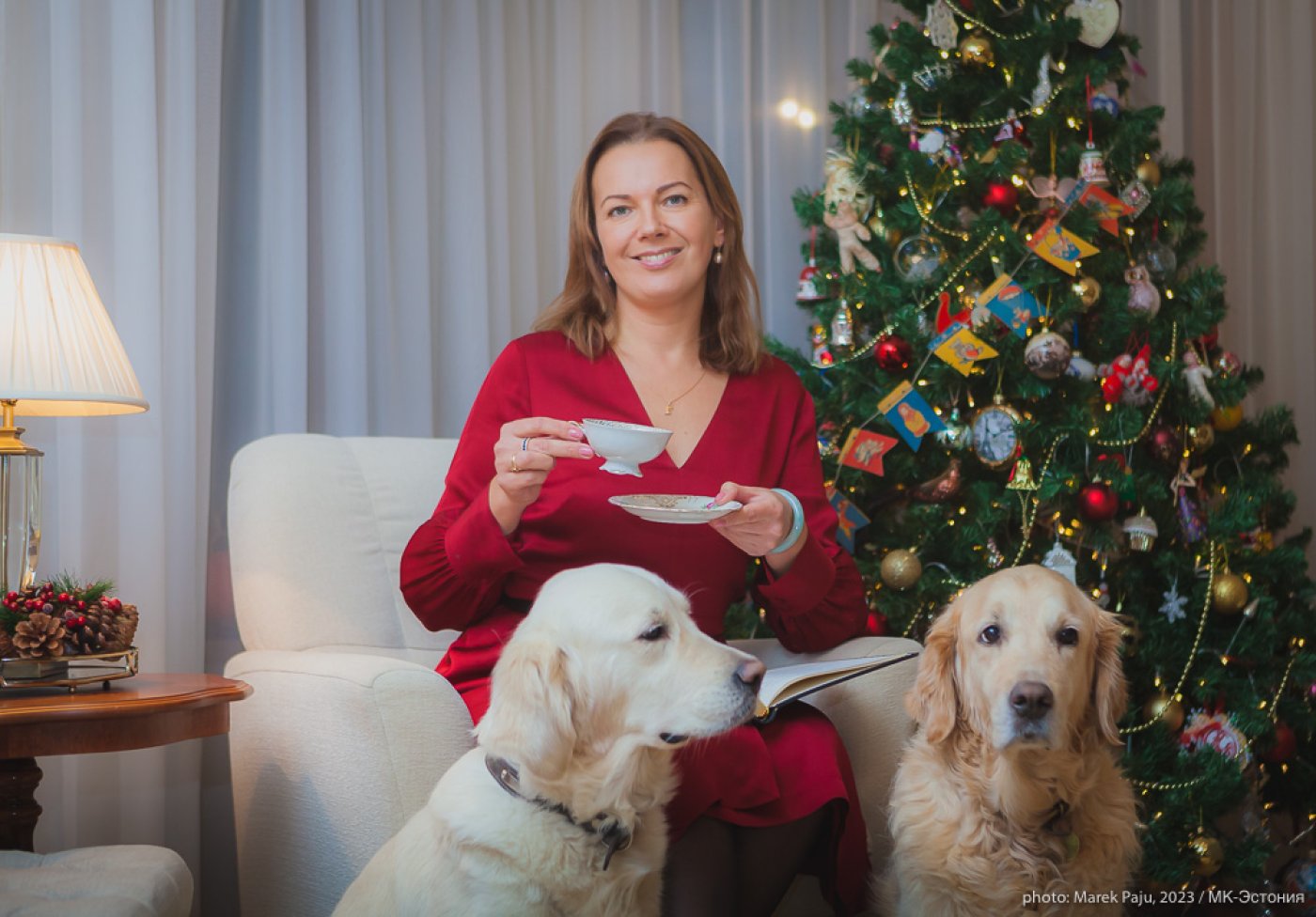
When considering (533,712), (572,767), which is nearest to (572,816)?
(572,767)

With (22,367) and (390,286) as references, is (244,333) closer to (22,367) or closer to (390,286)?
(390,286)

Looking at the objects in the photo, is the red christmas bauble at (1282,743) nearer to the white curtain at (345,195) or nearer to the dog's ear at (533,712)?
the white curtain at (345,195)

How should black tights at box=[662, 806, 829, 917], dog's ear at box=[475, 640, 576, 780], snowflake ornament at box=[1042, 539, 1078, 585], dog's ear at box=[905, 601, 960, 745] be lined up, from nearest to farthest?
dog's ear at box=[475, 640, 576, 780], black tights at box=[662, 806, 829, 917], dog's ear at box=[905, 601, 960, 745], snowflake ornament at box=[1042, 539, 1078, 585]

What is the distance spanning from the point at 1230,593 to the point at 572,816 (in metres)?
2.02

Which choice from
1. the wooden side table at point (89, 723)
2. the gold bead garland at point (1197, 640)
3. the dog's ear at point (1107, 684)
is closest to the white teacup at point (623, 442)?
the dog's ear at point (1107, 684)

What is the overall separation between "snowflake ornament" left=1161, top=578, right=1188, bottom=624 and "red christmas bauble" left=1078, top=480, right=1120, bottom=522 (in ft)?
0.87

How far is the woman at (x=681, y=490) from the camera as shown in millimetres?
1659

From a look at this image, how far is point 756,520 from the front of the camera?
1775 mm

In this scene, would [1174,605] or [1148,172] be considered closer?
[1174,605]

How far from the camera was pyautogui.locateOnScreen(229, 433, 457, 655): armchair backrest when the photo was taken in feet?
7.29

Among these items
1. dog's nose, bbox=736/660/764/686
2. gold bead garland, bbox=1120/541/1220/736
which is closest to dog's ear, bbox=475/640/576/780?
dog's nose, bbox=736/660/764/686

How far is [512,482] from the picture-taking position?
5.63ft

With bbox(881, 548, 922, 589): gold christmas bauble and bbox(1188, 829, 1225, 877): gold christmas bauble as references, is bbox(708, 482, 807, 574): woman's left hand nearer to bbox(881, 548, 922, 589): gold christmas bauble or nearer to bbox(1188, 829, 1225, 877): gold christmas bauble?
bbox(881, 548, 922, 589): gold christmas bauble

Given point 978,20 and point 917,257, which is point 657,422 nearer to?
point 917,257
